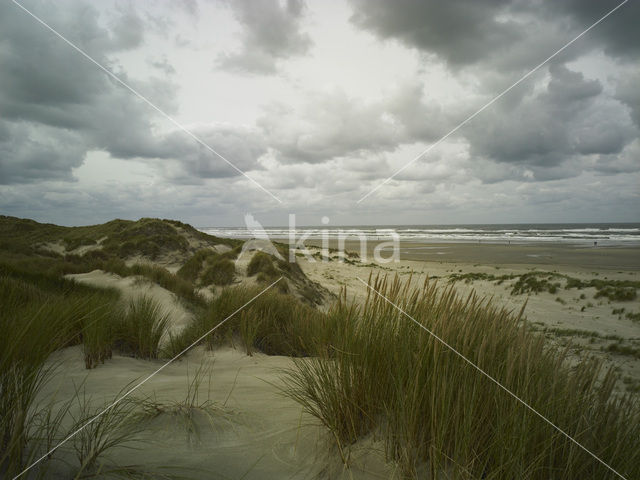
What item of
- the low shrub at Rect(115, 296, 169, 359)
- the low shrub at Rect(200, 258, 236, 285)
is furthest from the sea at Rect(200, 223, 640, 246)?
the low shrub at Rect(115, 296, 169, 359)

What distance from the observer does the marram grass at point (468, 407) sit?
168cm

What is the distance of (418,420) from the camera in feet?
6.36

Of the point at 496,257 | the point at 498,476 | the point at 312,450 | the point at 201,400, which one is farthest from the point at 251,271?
the point at 496,257

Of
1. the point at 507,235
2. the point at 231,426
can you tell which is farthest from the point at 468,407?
the point at 507,235

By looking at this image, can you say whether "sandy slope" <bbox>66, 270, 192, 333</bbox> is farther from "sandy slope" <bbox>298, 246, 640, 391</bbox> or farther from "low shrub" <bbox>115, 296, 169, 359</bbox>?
"sandy slope" <bbox>298, 246, 640, 391</bbox>

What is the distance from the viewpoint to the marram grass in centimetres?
168

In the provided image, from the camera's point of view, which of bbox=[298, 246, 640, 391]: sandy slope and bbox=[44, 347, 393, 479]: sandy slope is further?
bbox=[298, 246, 640, 391]: sandy slope

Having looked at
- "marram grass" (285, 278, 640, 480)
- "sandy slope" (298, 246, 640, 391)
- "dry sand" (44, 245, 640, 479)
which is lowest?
"sandy slope" (298, 246, 640, 391)

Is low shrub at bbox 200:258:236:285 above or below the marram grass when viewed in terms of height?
below

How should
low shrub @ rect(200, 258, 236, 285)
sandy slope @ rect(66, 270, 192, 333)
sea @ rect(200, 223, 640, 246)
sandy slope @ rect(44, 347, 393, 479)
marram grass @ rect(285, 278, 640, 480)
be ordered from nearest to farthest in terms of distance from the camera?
marram grass @ rect(285, 278, 640, 480) < sandy slope @ rect(44, 347, 393, 479) < sandy slope @ rect(66, 270, 192, 333) < low shrub @ rect(200, 258, 236, 285) < sea @ rect(200, 223, 640, 246)

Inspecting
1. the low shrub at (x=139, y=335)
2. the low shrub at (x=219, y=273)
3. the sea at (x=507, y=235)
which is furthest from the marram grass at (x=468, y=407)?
the sea at (x=507, y=235)

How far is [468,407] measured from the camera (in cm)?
180

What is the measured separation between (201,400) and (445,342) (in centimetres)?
219

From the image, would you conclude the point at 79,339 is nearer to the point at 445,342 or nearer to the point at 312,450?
the point at 312,450
